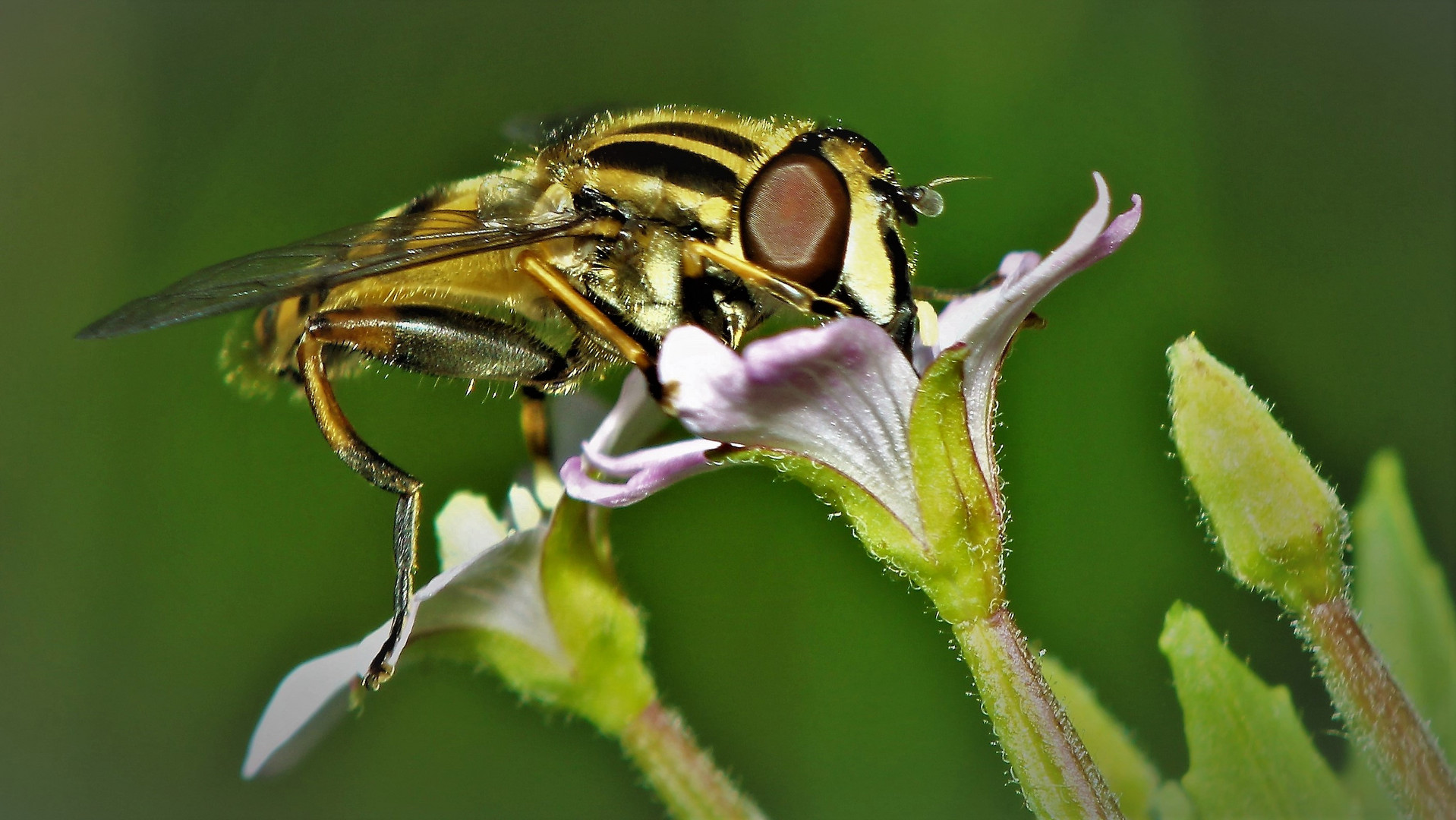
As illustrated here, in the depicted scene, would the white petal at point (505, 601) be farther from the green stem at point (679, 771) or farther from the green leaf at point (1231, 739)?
the green leaf at point (1231, 739)

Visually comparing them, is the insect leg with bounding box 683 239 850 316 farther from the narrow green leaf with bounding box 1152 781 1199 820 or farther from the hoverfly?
the narrow green leaf with bounding box 1152 781 1199 820

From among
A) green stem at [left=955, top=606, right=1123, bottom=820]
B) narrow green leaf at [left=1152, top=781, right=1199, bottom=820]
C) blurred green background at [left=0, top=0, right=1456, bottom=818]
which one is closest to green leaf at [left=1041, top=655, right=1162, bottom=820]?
narrow green leaf at [left=1152, top=781, right=1199, bottom=820]

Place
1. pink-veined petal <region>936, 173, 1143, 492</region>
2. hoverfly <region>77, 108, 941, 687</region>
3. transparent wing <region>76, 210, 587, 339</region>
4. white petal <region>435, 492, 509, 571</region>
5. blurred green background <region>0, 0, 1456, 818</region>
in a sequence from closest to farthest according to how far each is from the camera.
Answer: pink-veined petal <region>936, 173, 1143, 492</region>, hoverfly <region>77, 108, 941, 687</region>, transparent wing <region>76, 210, 587, 339</region>, white petal <region>435, 492, 509, 571</region>, blurred green background <region>0, 0, 1456, 818</region>

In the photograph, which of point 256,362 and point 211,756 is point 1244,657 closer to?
point 256,362

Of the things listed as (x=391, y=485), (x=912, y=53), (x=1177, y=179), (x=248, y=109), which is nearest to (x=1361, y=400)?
(x=1177, y=179)

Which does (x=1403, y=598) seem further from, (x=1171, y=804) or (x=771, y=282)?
(x=771, y=282)

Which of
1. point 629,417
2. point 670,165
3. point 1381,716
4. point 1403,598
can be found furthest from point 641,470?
point 1403,598
